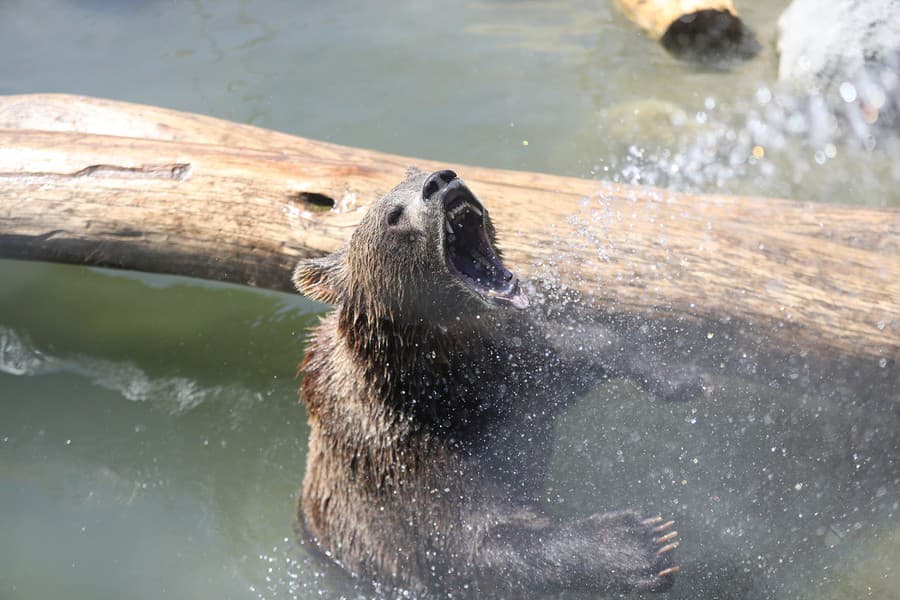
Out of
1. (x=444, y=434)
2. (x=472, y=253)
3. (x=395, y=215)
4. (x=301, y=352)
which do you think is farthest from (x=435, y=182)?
(x=301, y=352)

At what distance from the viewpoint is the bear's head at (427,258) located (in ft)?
10.3

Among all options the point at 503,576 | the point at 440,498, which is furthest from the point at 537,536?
the point at 440,498

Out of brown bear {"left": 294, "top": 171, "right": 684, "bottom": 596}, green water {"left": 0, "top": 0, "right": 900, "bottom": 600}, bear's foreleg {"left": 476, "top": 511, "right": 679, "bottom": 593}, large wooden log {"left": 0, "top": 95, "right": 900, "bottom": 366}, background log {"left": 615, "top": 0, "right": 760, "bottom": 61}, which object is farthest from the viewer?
background log {"left": 615, "top": 0, "right": 760, "bottom": 61}

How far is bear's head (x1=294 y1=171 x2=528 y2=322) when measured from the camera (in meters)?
3.15

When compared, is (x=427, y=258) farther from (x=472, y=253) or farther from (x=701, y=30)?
(x=701, y=30)

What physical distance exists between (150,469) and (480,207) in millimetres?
3087

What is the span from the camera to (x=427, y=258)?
327 cm

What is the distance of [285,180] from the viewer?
15.1 feet

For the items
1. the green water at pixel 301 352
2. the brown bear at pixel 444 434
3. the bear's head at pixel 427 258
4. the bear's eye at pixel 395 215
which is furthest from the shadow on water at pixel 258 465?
the bear's eye at pixel 395 215

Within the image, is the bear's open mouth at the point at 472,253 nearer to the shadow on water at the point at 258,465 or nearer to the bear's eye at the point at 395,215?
the bear's eye at the point at 395,215

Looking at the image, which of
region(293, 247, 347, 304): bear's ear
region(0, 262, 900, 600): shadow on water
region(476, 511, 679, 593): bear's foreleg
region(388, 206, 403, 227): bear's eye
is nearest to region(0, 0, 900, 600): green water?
region(0, 262, 900, 600): shadow on water

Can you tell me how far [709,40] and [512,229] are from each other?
183 inches

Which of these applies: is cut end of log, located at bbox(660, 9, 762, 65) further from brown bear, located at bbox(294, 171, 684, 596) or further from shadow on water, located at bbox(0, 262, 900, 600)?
brown bear, located at bbox(294, 171, 684, 596)

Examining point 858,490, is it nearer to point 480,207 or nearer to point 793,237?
point 793,237
